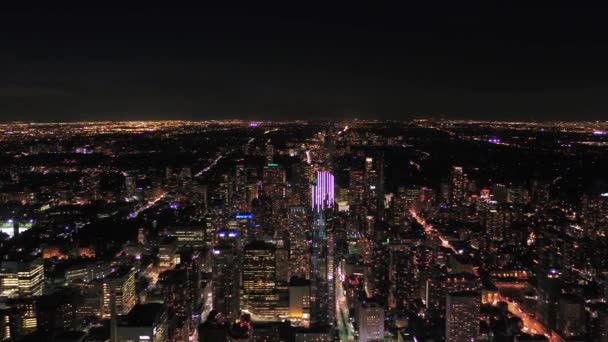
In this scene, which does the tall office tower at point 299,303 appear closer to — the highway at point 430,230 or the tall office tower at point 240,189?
the highway at point 430,230

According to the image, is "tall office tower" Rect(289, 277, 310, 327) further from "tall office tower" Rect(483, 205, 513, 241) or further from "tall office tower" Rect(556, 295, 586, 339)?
"tall office tower" Rect(483, 205, 513, 241)

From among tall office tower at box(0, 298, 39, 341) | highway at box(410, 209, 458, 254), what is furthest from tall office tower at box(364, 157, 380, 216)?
tall office tower at box(0, 298, 39, 341)

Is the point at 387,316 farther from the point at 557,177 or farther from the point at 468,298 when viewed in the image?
the point at 557,177

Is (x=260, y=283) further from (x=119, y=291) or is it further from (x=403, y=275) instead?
(x=403, y=275)

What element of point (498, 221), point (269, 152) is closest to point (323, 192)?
point (269, 152)

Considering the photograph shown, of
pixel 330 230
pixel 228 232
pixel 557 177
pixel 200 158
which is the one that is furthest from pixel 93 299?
pixel 200 158

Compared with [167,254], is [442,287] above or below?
above

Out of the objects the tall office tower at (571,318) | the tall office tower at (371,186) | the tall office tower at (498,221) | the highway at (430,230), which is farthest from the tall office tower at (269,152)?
the tall office tower at (571,318)
